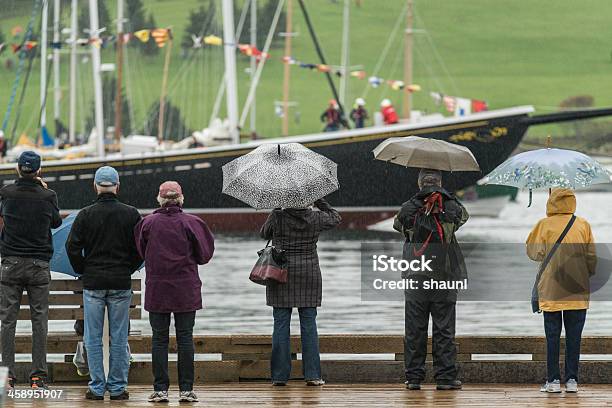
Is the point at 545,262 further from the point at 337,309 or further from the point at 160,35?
the point at 160,35

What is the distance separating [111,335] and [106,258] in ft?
1.73

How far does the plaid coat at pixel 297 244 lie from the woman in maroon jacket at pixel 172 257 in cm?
97

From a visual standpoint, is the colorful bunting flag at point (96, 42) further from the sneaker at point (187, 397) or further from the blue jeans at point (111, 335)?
the sneaker at point (187, 397)

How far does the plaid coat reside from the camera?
9953mm

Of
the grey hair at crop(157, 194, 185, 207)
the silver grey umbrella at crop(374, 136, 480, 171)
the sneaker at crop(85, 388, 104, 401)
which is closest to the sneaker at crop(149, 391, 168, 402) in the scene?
the sneaker at crop(85, 388, 104, 401)

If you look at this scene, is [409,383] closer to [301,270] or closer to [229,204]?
[301,270]

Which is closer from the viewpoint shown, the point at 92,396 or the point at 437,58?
the point at 92,396

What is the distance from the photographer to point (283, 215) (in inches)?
392

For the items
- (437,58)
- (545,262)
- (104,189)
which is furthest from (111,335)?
(437,58)

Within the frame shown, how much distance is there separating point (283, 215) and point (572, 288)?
2.05 m

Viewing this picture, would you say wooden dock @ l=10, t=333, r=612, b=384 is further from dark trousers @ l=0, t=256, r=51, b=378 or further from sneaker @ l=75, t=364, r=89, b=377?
dark trousers @ l=0, t=256, r=51, b=378

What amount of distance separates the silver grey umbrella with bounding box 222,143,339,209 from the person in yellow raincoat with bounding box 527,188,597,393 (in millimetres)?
1491

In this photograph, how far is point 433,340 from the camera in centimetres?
989

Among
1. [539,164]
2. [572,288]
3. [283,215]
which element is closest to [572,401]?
[572,288]
